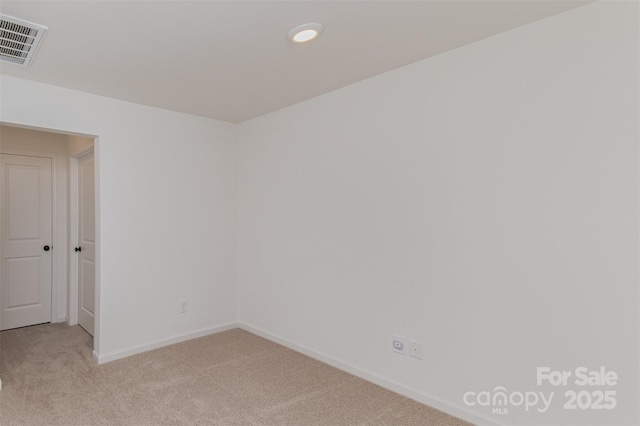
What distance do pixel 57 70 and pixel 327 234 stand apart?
7.65ft

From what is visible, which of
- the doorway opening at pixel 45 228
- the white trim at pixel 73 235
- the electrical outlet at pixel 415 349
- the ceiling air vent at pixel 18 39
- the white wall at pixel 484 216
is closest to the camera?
the white wall at pixel 484 216

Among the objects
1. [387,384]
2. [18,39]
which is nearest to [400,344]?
[387,384]

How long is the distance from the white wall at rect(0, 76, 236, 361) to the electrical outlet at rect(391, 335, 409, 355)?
211 centimetres

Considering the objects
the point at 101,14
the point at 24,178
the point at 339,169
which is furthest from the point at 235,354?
the point at 24,178

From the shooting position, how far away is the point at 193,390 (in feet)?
8.39

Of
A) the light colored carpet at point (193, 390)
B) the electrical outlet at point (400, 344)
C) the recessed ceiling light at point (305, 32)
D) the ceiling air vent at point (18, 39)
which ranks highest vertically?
the recessed ceiling light at point (305, 32)

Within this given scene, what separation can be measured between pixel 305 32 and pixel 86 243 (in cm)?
350

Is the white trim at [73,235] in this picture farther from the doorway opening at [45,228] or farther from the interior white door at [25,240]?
the interior white door at [25,240]

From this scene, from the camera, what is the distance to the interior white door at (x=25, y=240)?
3980 millimetres

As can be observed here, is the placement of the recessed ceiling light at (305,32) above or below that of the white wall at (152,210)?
above

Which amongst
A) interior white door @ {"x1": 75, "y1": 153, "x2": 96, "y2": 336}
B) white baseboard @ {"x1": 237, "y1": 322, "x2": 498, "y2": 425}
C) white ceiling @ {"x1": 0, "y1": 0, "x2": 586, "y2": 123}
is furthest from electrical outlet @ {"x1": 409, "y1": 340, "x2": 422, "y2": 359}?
interior white door @ {"x1": 75, "y1": 153, "x2": 96, "y2": 336}

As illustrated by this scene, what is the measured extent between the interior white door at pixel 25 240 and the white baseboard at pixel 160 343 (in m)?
1.69

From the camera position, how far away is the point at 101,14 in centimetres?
184

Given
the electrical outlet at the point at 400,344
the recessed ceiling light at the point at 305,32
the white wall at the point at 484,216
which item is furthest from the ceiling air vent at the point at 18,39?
the electrical outlet at the point at 400,344
